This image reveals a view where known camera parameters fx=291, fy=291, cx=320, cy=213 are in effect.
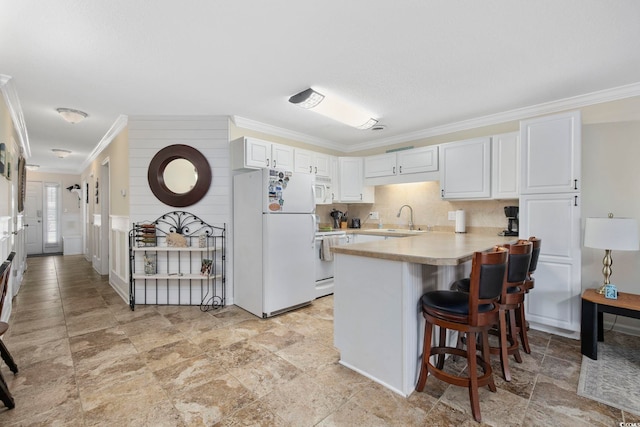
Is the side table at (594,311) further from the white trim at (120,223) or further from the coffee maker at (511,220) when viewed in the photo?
the white trim at (120,223)

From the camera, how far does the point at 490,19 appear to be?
188 cm

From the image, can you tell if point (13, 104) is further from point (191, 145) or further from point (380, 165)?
point (380, 165)

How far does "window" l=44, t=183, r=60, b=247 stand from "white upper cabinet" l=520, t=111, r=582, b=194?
36.3ft

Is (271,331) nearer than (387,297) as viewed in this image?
No

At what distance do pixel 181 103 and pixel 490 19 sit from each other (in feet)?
10.1

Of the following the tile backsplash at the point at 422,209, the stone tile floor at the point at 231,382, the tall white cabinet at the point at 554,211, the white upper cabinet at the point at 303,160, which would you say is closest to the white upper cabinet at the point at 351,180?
the tile backsplash at the point at 422,209

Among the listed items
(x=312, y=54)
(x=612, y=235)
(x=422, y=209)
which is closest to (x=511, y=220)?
(x=612, y=235)

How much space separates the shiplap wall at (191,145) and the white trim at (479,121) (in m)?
0.38

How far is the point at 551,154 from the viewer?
9.42 ft

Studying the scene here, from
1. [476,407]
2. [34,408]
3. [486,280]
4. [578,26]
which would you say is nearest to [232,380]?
[34,408]

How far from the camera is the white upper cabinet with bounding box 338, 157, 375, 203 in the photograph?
4.94m

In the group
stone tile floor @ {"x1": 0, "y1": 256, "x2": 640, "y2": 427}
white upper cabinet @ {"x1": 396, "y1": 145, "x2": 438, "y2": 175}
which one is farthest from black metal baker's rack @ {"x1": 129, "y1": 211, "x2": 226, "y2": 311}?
white upper cabinet @ {"x1": 396, "y1": 145, "x2": 438, "y2": 175}

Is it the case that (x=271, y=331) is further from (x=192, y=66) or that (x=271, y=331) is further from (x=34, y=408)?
(x=192, y=66)

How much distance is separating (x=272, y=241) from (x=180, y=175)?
163cm
